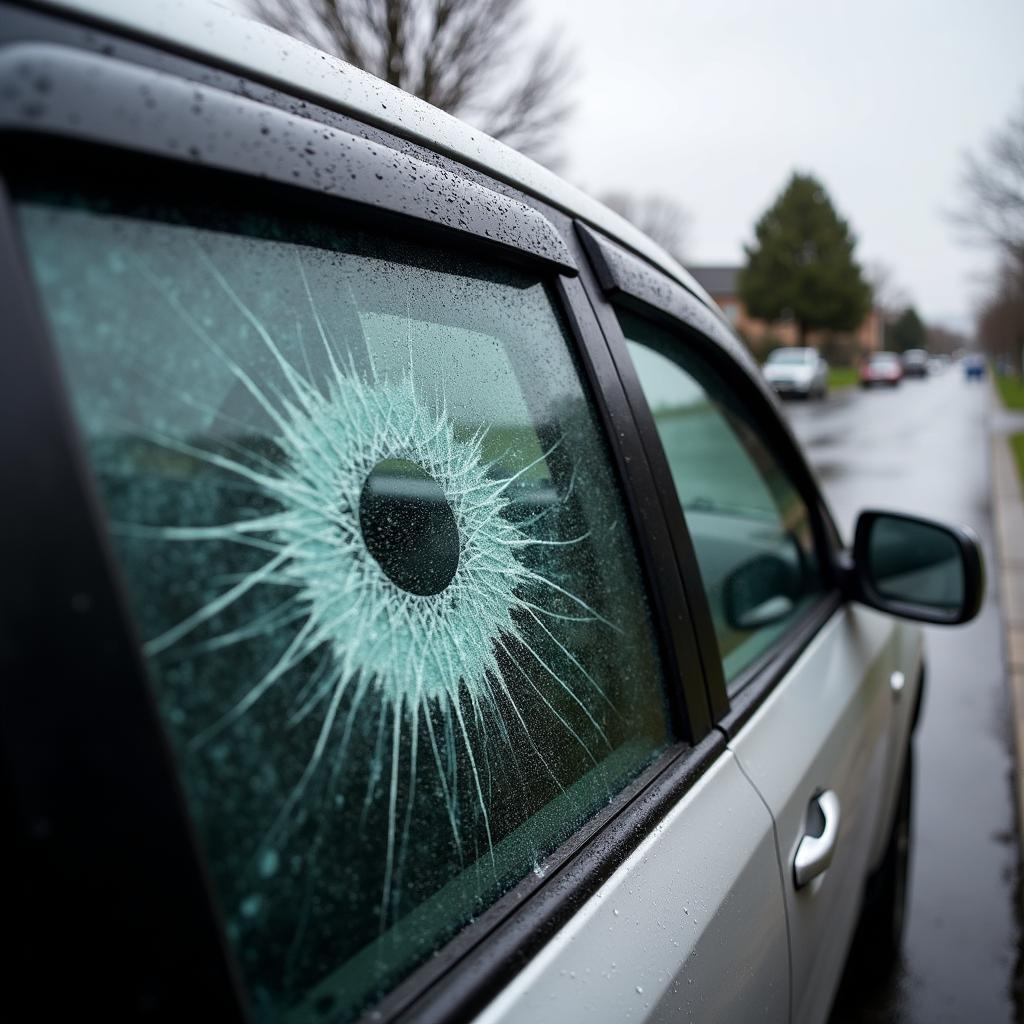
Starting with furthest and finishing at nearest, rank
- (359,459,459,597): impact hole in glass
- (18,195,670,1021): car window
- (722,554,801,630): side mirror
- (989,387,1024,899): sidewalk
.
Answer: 1. (989,387,1024,899): sidewalk
2. (722,554,801,630): side mirror
3. (359,459,459,597): impact hole in glass
4. (18,195,670,1021): car window

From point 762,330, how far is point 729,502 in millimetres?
62076

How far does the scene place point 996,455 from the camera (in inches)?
635

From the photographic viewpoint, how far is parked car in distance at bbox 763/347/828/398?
30547 millimetres

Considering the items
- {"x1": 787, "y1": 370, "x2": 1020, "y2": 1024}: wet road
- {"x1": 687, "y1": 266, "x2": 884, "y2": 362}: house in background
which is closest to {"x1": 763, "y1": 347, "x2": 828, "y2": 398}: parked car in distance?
{"x1": 687, "y1": 266, "x2": 884, "y2": 362}: house in background

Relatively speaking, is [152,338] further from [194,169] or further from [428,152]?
[428,152]

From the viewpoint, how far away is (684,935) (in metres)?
1.06

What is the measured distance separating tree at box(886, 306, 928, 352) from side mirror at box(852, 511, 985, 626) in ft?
351

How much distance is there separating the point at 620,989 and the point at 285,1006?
1.29 feet

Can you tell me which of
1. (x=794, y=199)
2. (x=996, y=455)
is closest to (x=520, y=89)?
(x=996, y=455)

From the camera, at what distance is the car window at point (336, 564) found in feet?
2.15

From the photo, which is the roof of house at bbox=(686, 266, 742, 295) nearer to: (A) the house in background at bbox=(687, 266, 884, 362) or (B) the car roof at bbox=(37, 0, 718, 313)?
(A) the house in background at bbox=(687, 266, 884, 362)

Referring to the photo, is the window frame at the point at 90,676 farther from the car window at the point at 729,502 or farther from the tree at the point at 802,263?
the tree at the point at 802,263

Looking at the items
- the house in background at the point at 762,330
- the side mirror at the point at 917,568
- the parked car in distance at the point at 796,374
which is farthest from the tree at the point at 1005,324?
the side mirror at the point at 917,568

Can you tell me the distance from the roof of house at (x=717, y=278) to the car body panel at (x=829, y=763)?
7370cm
